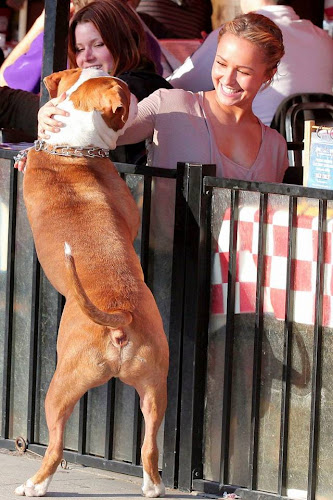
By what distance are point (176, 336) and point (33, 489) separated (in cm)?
90

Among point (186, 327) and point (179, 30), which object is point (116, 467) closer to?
point (186, 327)

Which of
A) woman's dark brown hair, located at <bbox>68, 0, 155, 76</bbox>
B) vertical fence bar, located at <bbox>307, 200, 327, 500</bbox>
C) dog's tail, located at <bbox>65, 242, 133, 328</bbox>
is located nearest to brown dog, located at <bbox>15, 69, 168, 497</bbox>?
dog's tail, located at <bbox>65, 242, 133, 328</bbox>

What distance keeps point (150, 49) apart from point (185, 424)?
2.81m

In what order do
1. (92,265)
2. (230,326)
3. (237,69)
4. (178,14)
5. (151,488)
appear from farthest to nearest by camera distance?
(178,14)
(237,69)
(230,326)
(151,488)
(92,265)

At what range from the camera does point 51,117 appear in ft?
13.7

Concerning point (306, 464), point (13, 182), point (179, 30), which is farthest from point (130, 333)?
point (179, 30)

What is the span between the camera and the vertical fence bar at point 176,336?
14.8 ft

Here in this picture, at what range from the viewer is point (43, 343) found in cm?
486

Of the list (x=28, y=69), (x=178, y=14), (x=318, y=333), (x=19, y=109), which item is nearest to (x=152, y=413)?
(x=318, y=333)

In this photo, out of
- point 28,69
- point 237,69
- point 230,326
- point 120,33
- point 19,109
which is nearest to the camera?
point 230,326

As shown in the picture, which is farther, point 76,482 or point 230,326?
point 76,482

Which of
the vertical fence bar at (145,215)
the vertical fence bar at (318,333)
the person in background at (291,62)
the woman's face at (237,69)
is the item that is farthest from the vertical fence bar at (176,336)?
the person in background at (291,62)

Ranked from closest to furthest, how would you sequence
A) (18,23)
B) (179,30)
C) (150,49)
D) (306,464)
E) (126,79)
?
1. (306,464)
2. (126,79)
3. (150,49)
4. (179,30)
5. (18,23)

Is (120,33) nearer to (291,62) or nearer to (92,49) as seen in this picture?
(92,49)
